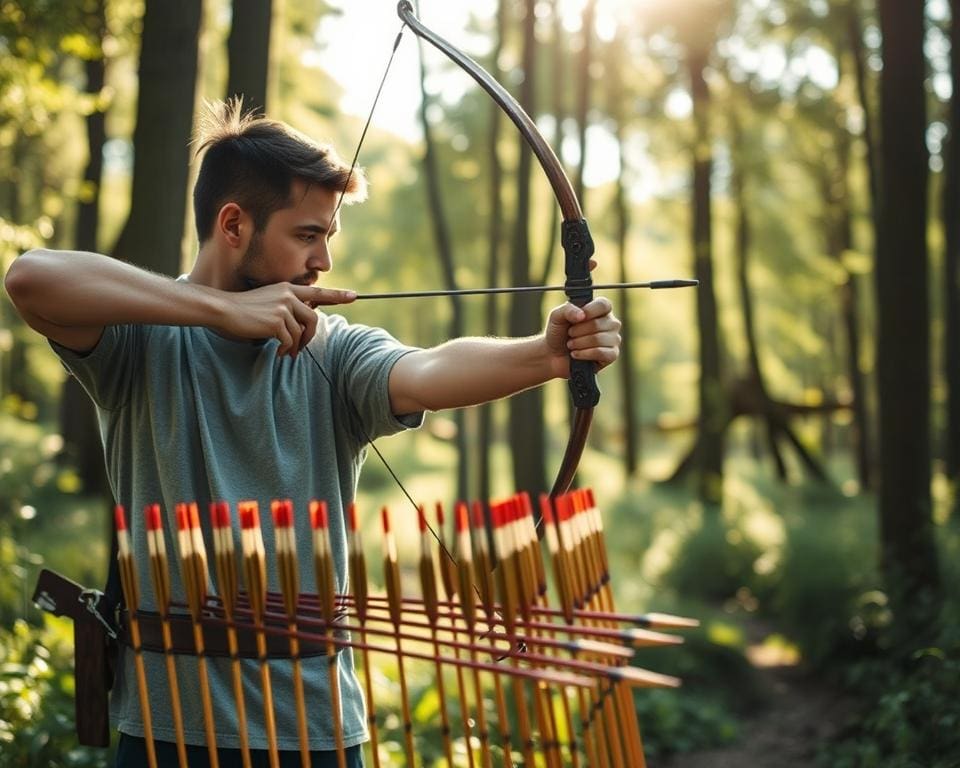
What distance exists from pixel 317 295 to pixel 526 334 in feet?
25.6

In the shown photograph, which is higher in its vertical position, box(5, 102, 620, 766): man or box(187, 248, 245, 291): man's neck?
box(187, 248, 245, 291): man's neck

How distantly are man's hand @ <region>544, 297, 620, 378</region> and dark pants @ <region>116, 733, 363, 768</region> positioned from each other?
88cm

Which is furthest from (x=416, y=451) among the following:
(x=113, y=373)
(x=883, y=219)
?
(x=113, y=373)

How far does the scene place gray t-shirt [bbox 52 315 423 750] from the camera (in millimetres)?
2146

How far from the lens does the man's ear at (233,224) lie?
2285 millimetres

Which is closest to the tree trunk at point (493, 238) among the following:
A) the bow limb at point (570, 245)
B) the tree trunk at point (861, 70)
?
the tree trunk at point (861, 70)

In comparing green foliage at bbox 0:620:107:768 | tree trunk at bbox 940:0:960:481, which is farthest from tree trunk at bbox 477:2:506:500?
green foliage at bbox 0:620:107:768

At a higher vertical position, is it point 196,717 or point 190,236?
point 190,236

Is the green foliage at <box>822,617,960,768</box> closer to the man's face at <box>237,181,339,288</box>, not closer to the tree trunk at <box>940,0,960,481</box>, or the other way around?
the man's face at <box>237,181,339,288</box>

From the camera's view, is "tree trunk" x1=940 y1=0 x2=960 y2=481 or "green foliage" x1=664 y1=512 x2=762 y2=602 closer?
"tree trunk" x1=940 y1=0 x2=960 y2=481

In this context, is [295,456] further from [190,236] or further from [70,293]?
[190,236]

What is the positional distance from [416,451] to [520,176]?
14251 mm

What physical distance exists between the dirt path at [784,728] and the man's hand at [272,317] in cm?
471

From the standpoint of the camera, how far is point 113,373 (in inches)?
88.9
